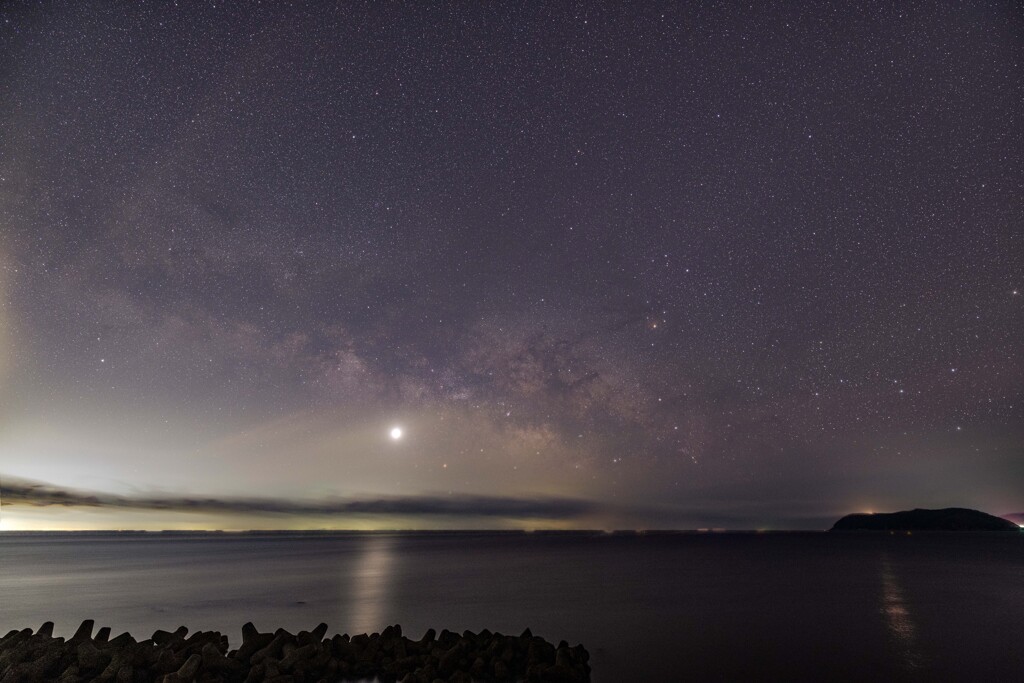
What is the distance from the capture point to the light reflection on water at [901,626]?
977 inches

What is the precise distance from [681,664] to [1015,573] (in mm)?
70689

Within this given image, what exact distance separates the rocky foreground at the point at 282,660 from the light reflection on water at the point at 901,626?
50.5 ft

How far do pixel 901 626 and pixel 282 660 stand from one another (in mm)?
33052

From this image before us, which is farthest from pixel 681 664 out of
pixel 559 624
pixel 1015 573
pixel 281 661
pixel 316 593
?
pixel 1015 573

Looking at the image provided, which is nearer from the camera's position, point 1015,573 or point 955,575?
point 955,575

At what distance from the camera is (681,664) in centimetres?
2306

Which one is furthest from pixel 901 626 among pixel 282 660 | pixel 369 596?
pixel 369 596

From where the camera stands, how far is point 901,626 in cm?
3231

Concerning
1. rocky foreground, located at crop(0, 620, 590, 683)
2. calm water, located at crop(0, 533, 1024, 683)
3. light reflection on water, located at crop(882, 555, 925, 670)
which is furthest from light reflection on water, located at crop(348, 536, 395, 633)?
light reflection on water, located at crop(882, 555, 925, 670)

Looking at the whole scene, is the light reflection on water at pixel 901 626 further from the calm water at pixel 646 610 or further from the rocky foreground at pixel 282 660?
the rocky foreground at pixel 282 660

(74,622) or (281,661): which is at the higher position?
(281,661)

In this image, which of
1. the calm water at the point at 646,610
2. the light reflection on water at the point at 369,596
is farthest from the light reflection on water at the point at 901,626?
the light reflection on water at the point at 369,596

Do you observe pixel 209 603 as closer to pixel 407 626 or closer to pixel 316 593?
pixel 316 593

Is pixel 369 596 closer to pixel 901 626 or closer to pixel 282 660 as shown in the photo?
pixel 282 660
